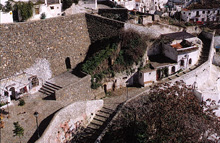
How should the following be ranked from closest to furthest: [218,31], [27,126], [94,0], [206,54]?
[27,126] < [206,54] < [94,0] < [218,31]

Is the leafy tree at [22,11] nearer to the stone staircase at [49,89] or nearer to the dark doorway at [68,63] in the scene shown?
the dark doorway at [68,63]

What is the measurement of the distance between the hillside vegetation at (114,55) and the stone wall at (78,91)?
0.57 m

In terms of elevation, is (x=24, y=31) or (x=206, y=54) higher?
(x=24, y=31)

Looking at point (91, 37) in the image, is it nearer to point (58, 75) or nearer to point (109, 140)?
point (58, 75)

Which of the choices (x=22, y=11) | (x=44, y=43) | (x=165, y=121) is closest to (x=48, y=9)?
(x=22, y=11)

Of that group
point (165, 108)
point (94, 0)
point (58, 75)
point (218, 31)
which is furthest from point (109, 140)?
point (218, 31)

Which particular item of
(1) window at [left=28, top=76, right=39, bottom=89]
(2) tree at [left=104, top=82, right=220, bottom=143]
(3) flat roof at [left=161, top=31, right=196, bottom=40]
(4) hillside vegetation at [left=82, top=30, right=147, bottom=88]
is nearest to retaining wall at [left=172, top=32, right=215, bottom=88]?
(3) flat roof at [left=161, top=31, right=196, bottom=40]

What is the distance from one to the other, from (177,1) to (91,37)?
85.7ft

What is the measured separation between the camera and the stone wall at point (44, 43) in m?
17.4

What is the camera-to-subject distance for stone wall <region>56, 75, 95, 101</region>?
56.1 ft

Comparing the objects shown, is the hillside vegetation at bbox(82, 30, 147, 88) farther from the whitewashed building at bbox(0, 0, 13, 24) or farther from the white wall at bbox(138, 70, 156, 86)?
the whitewashed building at bbox(0, 0, 13, 24)

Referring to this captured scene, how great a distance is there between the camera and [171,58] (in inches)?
861

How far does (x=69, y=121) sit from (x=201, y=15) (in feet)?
100

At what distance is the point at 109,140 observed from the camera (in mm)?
15328
